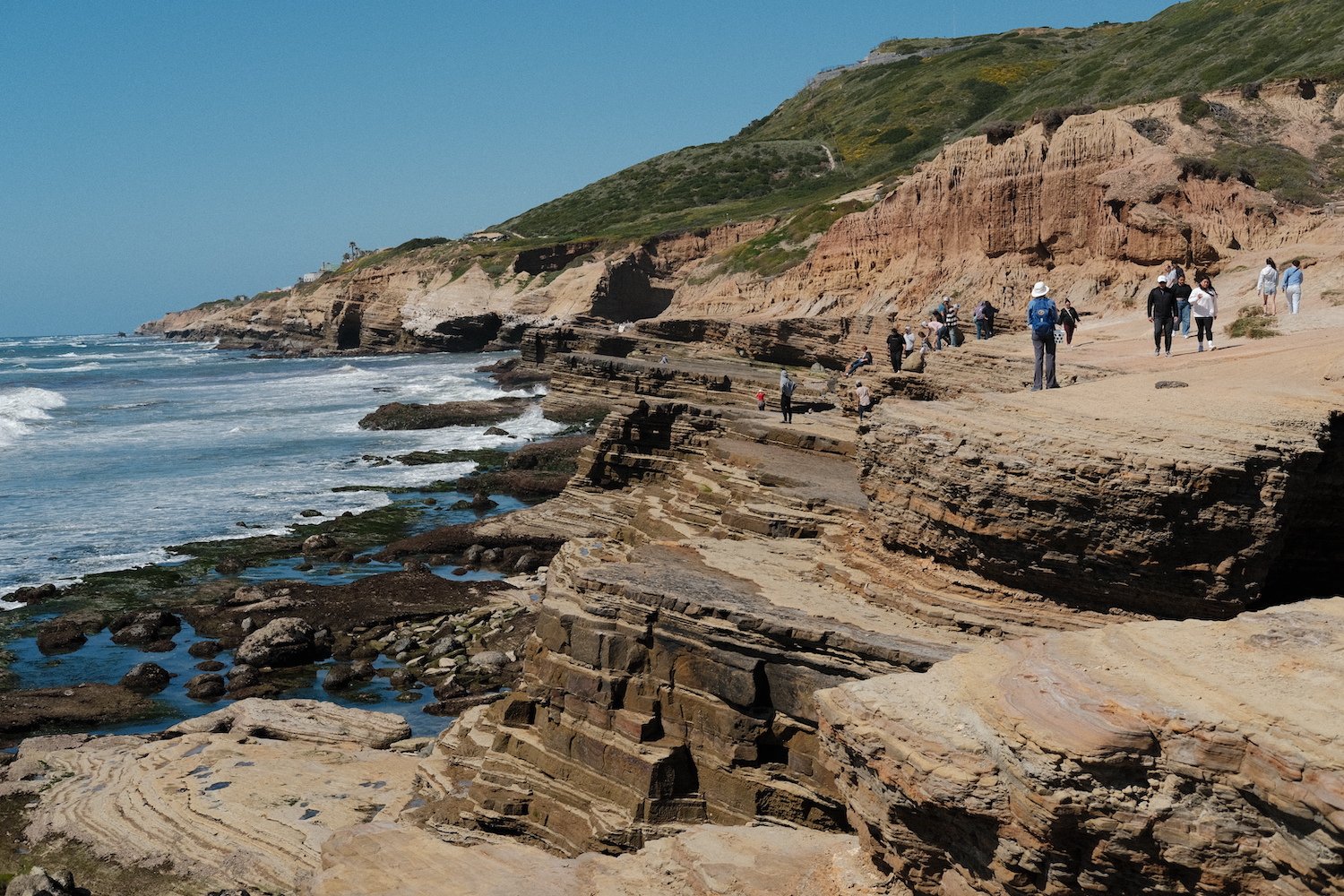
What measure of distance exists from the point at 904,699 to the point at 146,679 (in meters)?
15.3

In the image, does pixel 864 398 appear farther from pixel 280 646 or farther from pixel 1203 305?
pixel 280 646

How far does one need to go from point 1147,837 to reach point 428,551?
70.6 feet

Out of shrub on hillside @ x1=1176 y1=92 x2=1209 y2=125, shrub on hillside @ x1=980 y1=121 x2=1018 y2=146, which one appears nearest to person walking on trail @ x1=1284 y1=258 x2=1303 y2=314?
shrub on hillside @ x1=1176 y1=92 x2=1209 y2=125

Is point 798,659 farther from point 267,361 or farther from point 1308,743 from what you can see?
point 267,361

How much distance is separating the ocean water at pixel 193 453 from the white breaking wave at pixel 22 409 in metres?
0.11

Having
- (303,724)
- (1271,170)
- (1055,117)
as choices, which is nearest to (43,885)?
(303,724)

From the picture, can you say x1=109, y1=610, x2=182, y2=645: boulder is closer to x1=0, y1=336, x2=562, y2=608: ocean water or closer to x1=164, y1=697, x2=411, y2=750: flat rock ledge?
x1=0, y1=336, x2=562, y2=608: ocean water

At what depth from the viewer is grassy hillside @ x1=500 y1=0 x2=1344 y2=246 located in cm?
6544

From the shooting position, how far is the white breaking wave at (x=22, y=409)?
47.1 m

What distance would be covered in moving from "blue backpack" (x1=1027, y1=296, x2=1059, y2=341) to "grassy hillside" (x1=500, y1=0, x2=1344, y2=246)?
151 feet

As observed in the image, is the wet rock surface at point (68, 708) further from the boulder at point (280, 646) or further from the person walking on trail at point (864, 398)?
the person walking on trail at point (864, 398)

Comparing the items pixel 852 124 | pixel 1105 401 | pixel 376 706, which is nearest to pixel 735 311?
pixel 376 706

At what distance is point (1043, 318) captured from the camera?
14930mm

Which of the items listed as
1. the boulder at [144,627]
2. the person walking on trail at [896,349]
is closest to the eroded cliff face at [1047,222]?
the person walking on trail at [896,349]
